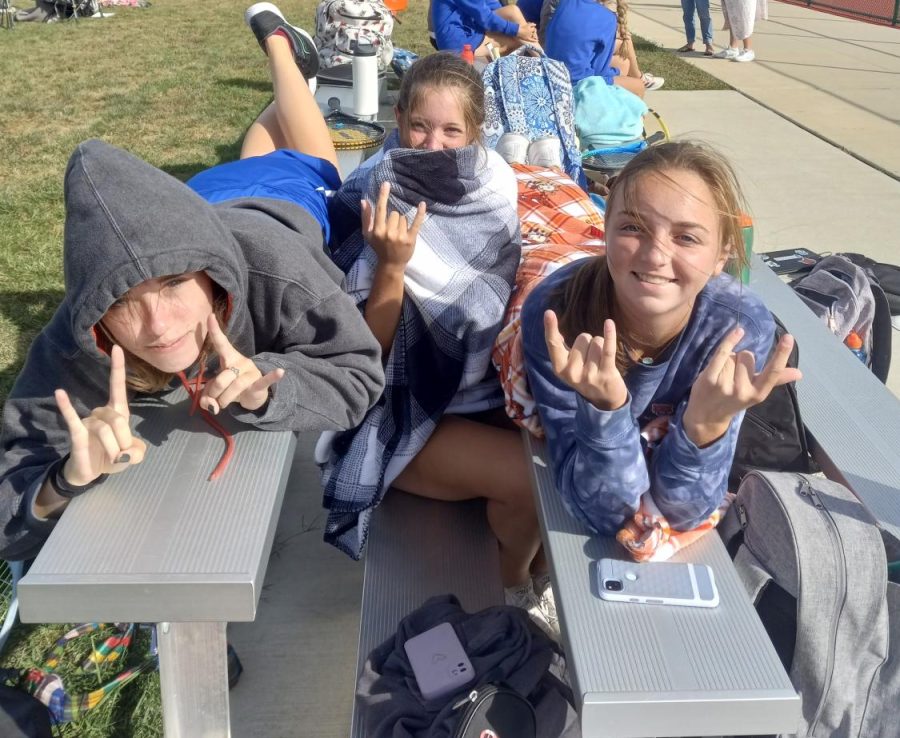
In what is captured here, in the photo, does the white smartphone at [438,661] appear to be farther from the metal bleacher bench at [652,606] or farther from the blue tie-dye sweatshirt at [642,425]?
the blue tie-dye sweatshirt at [642,425]

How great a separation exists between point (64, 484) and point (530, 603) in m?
1.28

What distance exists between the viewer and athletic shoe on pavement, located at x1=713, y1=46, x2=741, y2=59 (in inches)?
403

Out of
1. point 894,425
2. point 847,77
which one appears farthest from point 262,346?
point 847,77

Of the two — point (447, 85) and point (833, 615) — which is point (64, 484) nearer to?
point (833, 615)

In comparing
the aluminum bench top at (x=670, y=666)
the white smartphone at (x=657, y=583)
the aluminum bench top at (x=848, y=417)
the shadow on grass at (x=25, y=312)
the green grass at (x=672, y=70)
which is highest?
the white smartphone at (x=657, y=583)

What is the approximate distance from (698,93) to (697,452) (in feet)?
24.8

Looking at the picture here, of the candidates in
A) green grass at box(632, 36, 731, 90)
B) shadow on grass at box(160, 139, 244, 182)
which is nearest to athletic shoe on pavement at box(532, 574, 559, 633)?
shadow on grass at box(160, 139, 244, 182)

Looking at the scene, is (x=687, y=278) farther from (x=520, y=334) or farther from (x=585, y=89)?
(x=585, y=89)

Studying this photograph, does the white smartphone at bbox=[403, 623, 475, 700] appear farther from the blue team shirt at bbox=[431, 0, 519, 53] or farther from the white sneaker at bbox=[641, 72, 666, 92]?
the white sneaker at bbox=[641, 72, 666, 92]

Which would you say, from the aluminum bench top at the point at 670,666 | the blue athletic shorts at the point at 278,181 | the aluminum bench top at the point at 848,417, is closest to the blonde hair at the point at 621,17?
the blue athletic shorts at the point at 278,181

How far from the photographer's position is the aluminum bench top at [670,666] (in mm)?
1209

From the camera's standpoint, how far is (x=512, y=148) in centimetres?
375

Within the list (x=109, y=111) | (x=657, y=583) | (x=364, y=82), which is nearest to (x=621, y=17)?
(x=364, y=82)

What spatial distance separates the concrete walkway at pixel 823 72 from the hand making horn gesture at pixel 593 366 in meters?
5.49
